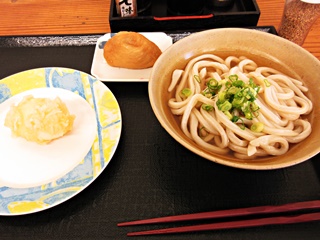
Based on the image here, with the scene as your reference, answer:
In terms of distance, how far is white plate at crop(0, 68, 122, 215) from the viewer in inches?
41.6

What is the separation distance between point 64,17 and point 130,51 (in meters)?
0.94

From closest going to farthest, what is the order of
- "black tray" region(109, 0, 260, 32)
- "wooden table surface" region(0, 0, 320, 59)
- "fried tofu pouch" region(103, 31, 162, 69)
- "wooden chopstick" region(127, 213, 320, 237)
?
1. "wooden chopstick" region(127, 213, 320, 237)
2. "fried tofu pouch" region(103, 31, 162, 69)
3. "black tray" region(109, 0, 260, 32)
4. "wooden table surface" region(0, 0, 320, 59)

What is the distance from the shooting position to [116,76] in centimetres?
152

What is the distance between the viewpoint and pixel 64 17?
2.08 meters

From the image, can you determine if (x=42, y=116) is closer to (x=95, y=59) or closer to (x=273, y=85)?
(x=95, y=59)

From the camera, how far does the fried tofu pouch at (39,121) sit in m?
1.22

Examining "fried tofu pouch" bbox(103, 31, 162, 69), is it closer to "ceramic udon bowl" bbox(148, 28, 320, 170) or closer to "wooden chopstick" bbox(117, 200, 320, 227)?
"ceramic udon bowl" bbox(148, 28, 320, 170)

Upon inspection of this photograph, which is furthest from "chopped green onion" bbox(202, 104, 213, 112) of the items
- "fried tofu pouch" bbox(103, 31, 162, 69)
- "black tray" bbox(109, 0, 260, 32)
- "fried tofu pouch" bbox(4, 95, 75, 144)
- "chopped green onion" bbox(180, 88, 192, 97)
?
"black tray" bbox(109, 0, 260, 32)

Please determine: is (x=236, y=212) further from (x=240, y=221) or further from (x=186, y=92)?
(x=186, y=92)

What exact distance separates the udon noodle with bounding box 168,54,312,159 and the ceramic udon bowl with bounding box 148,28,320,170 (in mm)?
32

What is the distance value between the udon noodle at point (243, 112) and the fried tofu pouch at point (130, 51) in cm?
29

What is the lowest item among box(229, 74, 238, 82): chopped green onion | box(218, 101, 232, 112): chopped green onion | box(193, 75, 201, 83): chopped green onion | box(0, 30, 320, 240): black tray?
box(0, 30, 320, 240): black tray

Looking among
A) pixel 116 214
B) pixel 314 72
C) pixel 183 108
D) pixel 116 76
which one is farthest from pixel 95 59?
pixel 314 72

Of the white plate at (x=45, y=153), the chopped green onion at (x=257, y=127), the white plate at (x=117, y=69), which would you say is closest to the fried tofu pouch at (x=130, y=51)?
the white plate at (x=117, y=69)
